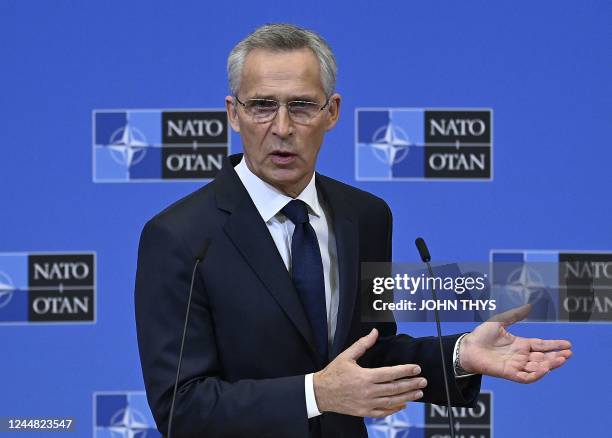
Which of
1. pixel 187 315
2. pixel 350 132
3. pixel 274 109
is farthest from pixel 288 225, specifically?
pixel 350 132

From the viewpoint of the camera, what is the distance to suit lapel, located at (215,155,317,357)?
185 cm

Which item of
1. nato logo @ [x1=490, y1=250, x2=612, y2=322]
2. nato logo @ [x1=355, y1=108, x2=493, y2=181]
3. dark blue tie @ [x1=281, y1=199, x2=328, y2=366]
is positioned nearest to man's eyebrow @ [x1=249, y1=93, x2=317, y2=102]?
dark blue tie @ [x1=281, y1=199, x2=328, y2=366]

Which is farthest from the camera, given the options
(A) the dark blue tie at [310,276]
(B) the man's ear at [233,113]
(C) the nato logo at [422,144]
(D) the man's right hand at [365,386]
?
(C) the nato logo at [422,144]

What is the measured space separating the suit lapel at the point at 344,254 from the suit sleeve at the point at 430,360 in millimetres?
151

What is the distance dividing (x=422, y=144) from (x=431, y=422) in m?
0.91

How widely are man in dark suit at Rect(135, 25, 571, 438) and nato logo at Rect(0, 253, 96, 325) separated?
4.72 ft

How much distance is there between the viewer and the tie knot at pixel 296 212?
6.50ft

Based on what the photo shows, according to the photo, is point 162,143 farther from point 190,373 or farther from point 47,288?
point 190,373

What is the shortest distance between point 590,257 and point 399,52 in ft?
2.97

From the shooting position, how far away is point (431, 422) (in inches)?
130

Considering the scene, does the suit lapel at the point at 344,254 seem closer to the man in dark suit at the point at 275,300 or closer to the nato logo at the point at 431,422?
the man in dark suit at the point at 275,300

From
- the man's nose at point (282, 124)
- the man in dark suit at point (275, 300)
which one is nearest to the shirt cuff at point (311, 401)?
the man in dark suit at point (275, 300)

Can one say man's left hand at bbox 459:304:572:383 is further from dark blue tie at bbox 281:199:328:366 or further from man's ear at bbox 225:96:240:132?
man's ear at bbox 225:96:240:132

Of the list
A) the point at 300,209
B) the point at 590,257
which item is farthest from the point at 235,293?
the point at 590,257
